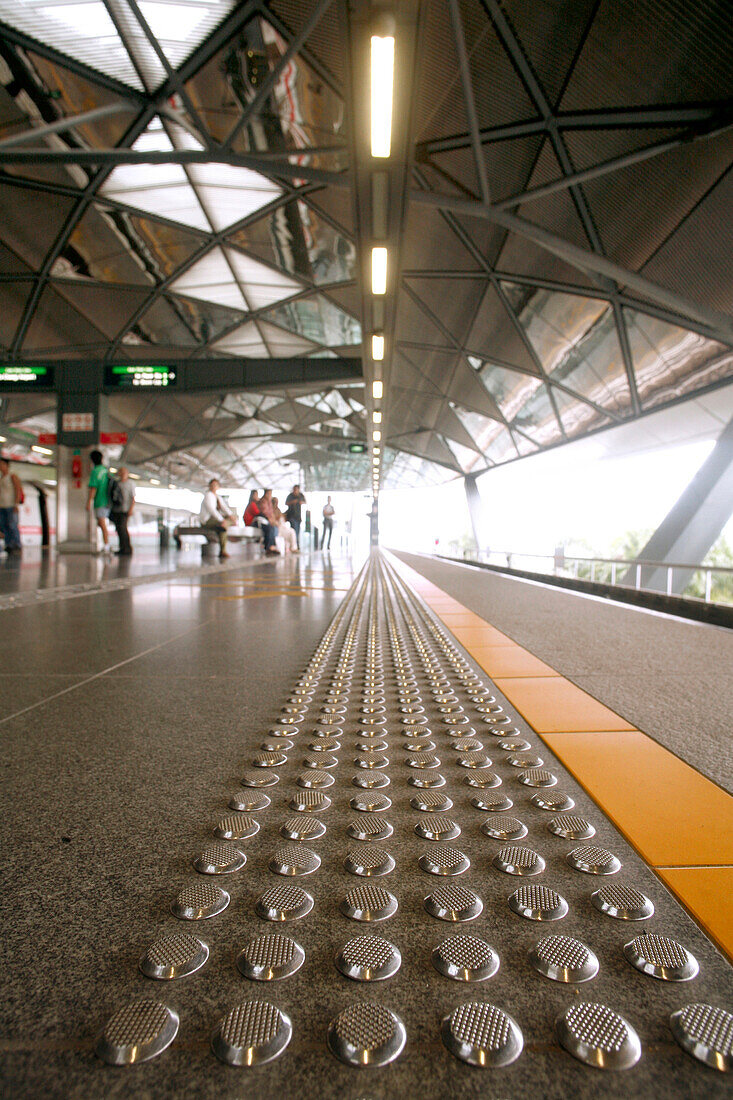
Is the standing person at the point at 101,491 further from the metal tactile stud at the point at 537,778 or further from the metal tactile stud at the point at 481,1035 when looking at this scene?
the metal tactile stud at the point at 481,1035

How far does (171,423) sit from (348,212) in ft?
75.6

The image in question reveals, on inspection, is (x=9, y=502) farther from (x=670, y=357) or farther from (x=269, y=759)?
(x=670, y=357)

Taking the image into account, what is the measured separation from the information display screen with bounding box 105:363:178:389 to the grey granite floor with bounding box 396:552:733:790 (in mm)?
16679

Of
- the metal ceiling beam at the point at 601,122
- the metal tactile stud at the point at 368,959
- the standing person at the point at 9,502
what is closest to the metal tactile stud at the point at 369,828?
the metal tactile stud at the point at 368,959

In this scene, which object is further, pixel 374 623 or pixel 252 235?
pixel 252 235

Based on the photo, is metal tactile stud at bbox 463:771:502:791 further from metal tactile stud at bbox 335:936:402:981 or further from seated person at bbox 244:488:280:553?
seated person at bbox 244:488:280:553

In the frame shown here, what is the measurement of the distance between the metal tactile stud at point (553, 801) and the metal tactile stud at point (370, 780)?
361 mm

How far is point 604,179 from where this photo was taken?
11.4 metres

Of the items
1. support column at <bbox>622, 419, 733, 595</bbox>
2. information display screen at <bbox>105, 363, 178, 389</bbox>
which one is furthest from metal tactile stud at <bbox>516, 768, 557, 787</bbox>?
information display screen at <bbox>105, 363, 178, 389</bbox>

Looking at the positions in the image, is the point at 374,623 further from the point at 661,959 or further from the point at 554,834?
the point at 661,959

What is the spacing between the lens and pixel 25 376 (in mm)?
18516

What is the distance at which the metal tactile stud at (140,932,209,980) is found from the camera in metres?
0.76

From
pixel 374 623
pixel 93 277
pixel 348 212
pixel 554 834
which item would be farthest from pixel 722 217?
pixel 93 277

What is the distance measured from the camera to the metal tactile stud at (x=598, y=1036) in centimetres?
62
